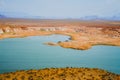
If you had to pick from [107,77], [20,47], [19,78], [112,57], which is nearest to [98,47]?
[112,57]

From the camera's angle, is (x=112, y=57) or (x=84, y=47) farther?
(x=84, y=47)

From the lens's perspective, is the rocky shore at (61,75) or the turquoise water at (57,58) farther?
the turquoise water at (57,58)

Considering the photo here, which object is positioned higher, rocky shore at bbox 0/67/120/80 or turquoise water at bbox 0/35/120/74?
rocky shore at bbox 0/67/120/80

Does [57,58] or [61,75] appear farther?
[57,58]

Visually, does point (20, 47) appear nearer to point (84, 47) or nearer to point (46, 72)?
point (84, 47)

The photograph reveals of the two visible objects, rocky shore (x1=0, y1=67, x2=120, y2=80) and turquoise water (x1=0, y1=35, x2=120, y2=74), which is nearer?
rocky shore (x1=0, y1=67, x2=120, y2=80)

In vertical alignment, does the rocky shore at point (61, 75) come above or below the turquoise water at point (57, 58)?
above

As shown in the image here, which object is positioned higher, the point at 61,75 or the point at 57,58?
the point at 61,75

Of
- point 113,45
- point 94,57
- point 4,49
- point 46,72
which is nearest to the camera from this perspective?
point 46,72
